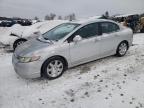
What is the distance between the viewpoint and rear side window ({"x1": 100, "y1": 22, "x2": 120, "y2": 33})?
632 centimetres

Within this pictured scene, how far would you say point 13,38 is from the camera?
365 inches

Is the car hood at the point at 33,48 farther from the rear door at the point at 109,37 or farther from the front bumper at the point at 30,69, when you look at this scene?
the rear door at the point at 109,37

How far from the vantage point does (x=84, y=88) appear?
4.65 metres

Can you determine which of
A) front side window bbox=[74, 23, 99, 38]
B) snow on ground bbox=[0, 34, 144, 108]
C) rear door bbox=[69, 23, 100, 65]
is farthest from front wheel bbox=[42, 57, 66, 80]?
front side window bbox=[74, 23, 99, 38]

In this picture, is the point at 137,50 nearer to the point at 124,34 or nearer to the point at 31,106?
the point at 124,34

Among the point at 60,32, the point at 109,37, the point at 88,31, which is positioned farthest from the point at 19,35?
the point at 109,37

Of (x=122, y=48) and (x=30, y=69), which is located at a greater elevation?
(x=122, y=48)

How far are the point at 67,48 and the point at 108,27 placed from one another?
→ 1.95 meters

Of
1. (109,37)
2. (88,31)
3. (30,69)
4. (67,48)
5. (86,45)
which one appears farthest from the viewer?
(109,37)

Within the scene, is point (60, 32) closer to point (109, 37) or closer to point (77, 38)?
point (77, 38)

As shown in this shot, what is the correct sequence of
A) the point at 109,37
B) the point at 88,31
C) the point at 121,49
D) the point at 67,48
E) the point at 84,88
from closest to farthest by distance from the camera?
the point at 84,88 → the point at 67,48 → the point at 88,31 → the point at 109,37 → the point at 121,49

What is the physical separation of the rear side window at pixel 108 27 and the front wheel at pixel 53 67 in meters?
1.95

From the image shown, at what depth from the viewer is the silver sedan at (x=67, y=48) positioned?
195 inches

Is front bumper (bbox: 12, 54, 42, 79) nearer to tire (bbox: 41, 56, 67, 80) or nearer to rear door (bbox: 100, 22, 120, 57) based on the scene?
tire (bbox: 41, 56, 67, 80)
